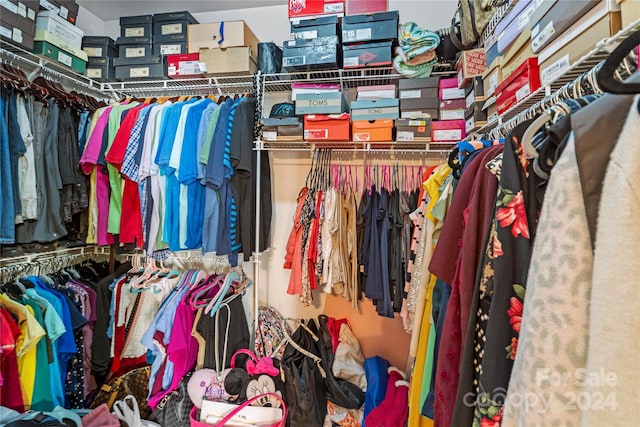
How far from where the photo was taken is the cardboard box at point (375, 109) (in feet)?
6.06

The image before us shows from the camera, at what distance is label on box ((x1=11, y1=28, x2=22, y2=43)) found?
1.75 metres

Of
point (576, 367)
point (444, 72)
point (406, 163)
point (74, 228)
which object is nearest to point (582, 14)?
point (576, 367)

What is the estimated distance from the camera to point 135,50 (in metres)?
2.19

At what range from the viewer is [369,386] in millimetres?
1838

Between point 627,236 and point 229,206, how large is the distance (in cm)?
177

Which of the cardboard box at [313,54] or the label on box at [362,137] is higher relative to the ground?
the cardboard box at [313,54]

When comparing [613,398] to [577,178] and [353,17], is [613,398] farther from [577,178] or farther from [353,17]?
[353,17]

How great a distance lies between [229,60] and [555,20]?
5.60 ft

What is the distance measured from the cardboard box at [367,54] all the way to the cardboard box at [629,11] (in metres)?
1.23

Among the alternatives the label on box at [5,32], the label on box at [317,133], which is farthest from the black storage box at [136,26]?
the label on box at [317,133]

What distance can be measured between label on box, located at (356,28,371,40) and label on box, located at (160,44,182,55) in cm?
120

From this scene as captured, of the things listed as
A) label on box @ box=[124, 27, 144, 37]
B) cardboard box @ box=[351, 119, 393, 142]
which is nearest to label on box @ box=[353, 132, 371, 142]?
cardboard box @ box=[351, 119, 393, 142]

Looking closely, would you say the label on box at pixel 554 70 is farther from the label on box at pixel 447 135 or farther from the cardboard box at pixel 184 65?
the cardboard box at pixel 184 65

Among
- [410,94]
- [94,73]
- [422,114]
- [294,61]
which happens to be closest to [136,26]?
[94,73]
